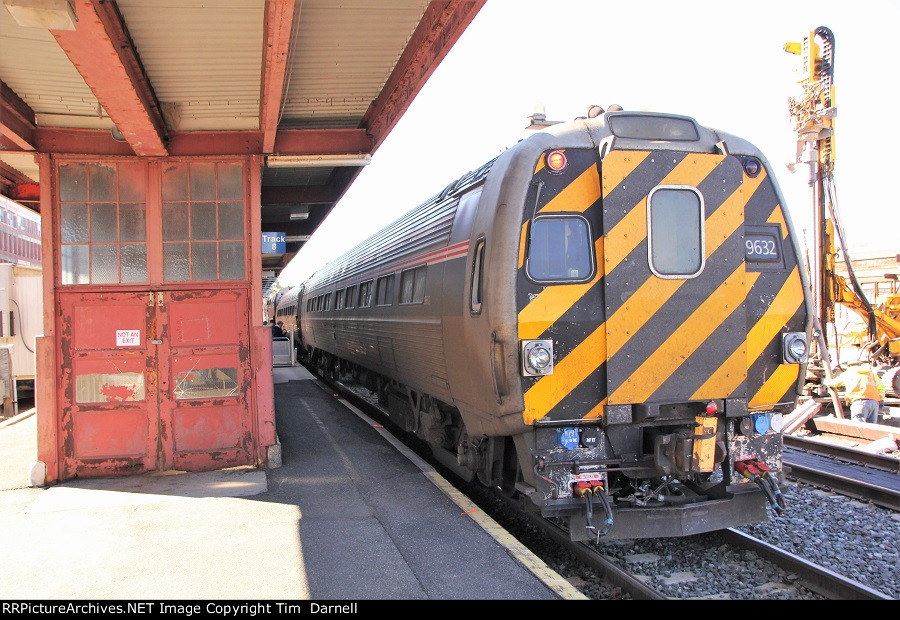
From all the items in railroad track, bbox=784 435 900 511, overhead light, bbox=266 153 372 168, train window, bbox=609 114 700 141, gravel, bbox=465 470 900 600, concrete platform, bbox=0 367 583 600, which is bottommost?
gravel, bbox=465 470 900 600

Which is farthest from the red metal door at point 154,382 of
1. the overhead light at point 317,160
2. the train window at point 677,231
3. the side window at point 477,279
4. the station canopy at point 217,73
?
the train window at point 677,231

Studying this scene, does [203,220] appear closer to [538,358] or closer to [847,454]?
[538,358]

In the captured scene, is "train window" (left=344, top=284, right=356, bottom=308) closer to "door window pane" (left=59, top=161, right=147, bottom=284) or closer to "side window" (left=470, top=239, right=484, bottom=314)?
"door window pane" (left=59, top=161, right=147, bottom=284)

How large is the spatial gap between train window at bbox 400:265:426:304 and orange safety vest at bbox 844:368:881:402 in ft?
26.5

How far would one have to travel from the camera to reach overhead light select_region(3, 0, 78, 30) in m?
3.82

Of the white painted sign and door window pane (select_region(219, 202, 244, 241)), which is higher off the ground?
door window pane (select_region(219, 202, 244, 241))

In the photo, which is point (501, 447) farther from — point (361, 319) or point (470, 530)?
point (361, 319)

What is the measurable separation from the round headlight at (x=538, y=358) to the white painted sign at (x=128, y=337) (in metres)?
4.58

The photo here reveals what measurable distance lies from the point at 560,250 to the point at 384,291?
4408 millimetres

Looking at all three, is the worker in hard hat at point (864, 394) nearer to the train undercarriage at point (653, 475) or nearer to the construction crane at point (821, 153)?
the construction crane at point (821, 153)

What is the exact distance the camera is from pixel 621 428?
5109mm

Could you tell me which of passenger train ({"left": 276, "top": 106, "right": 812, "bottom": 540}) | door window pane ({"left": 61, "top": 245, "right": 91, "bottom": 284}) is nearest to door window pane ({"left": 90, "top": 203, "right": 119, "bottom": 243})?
door window pane ({"left": 61, "top": 245, "right": 91, "bottom": 284})

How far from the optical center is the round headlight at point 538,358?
15.7ft
